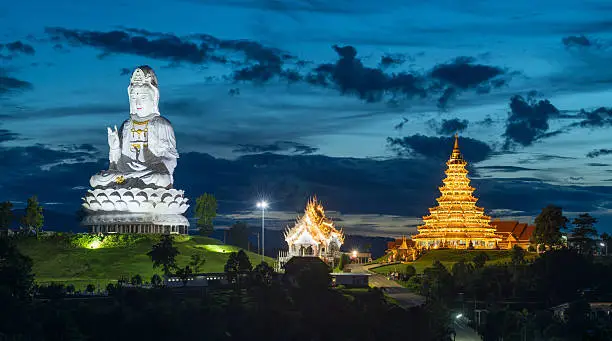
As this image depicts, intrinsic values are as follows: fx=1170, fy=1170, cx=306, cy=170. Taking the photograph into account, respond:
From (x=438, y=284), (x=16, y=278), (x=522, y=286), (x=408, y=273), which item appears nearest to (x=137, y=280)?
(x=16, y=278)

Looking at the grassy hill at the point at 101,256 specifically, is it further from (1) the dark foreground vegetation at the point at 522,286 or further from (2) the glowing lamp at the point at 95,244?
(1) the dark foreground vegetation at the point at 522,286

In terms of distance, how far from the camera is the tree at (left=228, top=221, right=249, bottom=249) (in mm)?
128625

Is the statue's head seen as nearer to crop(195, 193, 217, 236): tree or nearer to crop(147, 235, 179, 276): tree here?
crop(195, 193, 217, 236): tree

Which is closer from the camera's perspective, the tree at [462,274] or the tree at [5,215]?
the tree at [462,274]

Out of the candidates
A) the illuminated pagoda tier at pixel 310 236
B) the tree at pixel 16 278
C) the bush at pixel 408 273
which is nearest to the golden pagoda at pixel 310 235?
the illuminated pagoda tier at pixel 310 236

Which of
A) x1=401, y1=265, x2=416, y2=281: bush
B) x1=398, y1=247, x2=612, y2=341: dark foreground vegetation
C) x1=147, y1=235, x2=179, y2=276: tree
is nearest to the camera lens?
x1=398, y1=247, x2=612, y2=341: dark foreground vegetation

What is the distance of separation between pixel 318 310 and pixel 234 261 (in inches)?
489

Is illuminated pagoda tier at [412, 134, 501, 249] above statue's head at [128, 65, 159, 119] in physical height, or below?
below

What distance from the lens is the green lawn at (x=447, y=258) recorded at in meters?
103

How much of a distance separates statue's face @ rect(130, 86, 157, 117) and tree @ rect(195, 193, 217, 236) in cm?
1149

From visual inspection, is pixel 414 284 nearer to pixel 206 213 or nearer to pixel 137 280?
pixel 137 280

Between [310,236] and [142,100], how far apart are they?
2392 cm

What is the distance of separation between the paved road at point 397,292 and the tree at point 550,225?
53.5 ft

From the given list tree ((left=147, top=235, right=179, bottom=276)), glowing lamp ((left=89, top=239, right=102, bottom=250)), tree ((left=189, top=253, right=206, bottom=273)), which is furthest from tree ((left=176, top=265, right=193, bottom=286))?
glowing lamp ((left=89, top=239, right=102, bottom=250))
